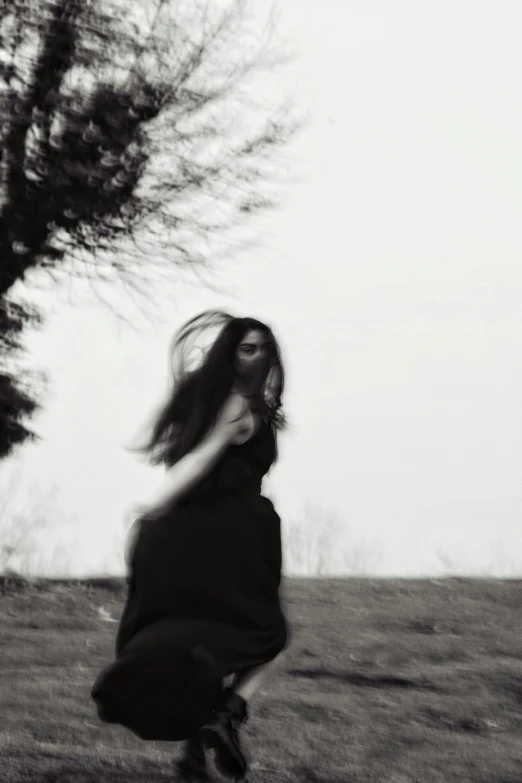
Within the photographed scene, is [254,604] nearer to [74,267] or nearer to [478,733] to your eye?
[478,733]

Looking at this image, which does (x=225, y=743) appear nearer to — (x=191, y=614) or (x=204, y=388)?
(x=191, y=614)

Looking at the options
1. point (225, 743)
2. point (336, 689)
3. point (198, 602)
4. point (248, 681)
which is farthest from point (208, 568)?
point (336, 689)

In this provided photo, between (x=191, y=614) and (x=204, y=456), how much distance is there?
0.74 m

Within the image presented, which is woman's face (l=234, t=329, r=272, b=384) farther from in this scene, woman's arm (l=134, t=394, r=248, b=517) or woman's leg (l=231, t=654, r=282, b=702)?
woman's leg (l=231, t=654, r=282, b=702)

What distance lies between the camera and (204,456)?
15.9 feet

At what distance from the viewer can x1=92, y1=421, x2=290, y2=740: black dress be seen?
4773 mm

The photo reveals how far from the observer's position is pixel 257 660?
4973 millimetres

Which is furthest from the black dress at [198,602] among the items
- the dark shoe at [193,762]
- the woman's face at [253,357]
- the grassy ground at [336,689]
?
the grassy ground at [336,689]

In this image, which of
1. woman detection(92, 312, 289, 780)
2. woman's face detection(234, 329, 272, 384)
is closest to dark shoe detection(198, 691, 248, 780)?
woman detection(92, 312, 289, 780)

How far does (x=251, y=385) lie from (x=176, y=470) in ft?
1.88

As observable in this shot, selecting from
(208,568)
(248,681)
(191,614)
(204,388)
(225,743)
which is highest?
(204,388)

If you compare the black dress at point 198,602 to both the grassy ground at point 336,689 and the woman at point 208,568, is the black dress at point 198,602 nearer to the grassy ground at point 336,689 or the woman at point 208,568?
the woman at point 208,568

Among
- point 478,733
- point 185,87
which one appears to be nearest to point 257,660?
point 478,733

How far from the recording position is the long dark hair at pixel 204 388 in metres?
4.99
